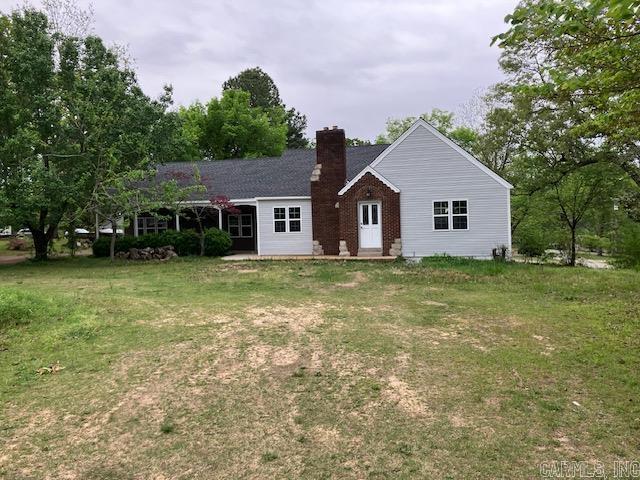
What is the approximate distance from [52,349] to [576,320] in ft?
27.3

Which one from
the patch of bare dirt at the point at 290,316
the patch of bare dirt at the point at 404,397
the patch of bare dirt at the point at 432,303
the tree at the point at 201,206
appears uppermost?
the tree at the point at 201,206

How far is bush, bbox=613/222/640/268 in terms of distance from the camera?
16.8 meters

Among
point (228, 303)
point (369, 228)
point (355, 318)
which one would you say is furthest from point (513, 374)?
point (369, 228)

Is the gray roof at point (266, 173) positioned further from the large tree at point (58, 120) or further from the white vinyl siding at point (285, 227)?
the large tree at point (58, 120)

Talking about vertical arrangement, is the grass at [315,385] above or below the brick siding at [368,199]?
below

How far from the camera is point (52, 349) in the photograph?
6.65 m

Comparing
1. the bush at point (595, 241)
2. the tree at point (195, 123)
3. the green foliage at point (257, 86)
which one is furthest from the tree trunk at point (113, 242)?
the green foliage at point (257, 86)

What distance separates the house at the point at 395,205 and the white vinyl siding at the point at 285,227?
0.14 ft

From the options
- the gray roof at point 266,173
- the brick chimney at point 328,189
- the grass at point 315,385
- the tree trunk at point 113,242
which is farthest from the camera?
the gray roof at point 266,173

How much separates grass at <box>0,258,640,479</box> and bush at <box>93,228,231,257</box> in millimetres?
10317

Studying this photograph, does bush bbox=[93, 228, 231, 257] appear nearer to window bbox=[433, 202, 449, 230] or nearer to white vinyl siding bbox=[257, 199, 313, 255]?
white vinyl siding bbox=[257, 199, 313, 255]

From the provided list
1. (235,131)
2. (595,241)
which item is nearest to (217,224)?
(235,131)

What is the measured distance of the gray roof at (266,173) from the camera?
70.7 ft

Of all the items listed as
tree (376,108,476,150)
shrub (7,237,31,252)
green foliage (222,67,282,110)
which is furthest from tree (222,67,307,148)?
shrub (7,237,31,252)
